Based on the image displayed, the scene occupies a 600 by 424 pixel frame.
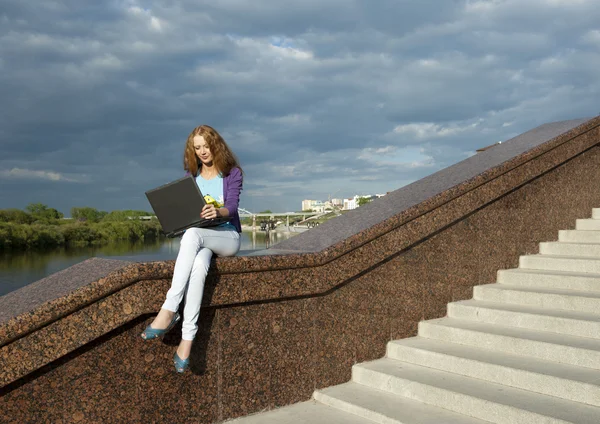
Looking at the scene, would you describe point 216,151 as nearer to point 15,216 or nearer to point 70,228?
point 70,228

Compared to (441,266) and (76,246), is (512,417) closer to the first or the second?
(441,266)

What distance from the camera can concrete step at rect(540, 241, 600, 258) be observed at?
5.39 m

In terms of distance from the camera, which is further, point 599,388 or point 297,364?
point 297,364

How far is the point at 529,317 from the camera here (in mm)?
4320

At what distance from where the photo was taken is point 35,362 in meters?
2.87

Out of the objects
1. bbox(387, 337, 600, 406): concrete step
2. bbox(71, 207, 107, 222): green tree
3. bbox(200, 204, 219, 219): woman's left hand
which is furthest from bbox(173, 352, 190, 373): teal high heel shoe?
bbox(71, 207, 107, 222): green tree

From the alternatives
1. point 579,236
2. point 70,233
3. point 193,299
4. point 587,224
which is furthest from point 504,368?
point 70,233

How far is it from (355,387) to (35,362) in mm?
2294

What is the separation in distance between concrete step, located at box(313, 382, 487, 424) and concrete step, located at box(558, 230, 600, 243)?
3.19m

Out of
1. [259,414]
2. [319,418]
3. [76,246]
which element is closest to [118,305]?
[259,414]

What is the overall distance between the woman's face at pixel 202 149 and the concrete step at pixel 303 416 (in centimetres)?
179

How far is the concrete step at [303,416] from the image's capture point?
3.62 meters

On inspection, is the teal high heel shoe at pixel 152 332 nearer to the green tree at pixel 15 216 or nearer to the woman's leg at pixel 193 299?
the woman's leg at pixel 193 299

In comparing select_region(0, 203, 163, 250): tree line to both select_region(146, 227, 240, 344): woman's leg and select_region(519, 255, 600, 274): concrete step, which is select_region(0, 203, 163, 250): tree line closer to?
select_region(519, 255, 600, 274): concrete step
